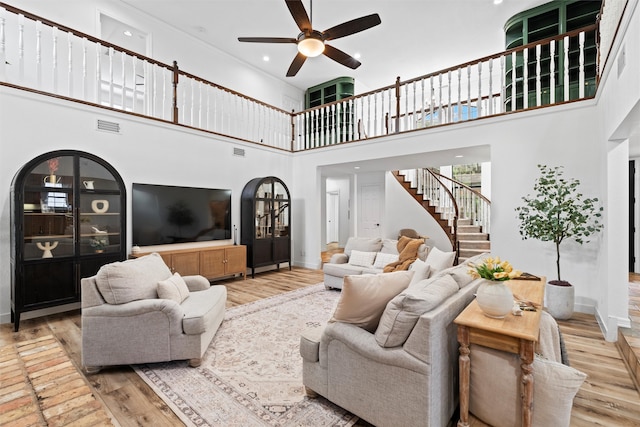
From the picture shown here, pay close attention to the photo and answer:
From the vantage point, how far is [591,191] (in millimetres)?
3875

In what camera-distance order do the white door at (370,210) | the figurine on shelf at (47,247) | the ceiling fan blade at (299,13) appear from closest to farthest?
the ceiling fan blade at (299,13) < the figurine on shelf at (47,247) < the white door at (370,210)

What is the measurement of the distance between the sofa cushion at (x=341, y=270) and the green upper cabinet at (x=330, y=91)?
16.8 ft

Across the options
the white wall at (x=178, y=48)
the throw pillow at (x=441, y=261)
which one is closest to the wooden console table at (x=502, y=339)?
the throw pillow at (x=441, y=261)

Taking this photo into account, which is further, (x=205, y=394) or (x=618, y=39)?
(x=618, y=39)

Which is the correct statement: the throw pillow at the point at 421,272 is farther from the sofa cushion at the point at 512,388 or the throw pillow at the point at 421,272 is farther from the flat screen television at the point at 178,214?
the flat screen television at the point at 178,214

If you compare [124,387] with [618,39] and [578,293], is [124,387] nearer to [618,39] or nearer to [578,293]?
[618,39]

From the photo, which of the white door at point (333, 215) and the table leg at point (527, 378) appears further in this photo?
the white door at point (333, 215)

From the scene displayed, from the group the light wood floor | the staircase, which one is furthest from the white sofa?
the staircase

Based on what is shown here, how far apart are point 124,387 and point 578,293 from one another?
5.15 m

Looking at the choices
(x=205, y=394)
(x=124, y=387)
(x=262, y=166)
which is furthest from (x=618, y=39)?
(x=262, y=166)

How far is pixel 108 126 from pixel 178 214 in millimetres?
1634

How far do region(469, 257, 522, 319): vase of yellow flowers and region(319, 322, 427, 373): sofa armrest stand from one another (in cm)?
53

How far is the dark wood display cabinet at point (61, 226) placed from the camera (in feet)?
11.3

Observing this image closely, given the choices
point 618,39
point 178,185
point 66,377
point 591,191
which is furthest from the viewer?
point 178,185
